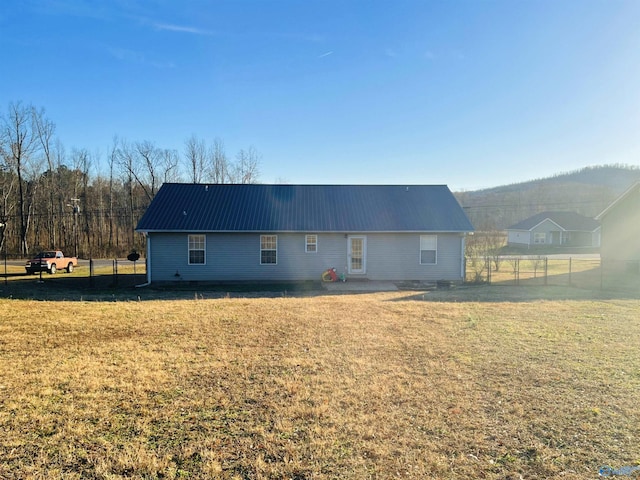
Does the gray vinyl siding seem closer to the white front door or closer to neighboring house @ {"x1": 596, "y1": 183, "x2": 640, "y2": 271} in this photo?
the white front door

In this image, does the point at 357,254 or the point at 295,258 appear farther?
the point at 357,254

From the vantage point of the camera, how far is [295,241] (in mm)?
17125

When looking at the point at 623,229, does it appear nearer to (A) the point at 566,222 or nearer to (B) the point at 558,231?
(B) the point at 558,231

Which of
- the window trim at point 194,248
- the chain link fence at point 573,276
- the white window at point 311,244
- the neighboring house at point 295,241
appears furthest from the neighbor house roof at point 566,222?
the window trim at point 194,248

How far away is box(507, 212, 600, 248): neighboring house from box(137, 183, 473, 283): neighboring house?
1296 inches

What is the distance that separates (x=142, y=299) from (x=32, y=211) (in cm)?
3578

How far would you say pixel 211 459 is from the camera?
3.44 meters

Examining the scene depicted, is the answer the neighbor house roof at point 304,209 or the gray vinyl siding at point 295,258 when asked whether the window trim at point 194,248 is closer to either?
the gray vinyl siding at point 295,258

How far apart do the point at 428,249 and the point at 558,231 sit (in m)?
36.8

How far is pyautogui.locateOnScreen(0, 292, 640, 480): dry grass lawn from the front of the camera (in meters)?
3.44

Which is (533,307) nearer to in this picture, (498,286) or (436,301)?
(436,301)

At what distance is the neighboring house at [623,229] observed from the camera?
22531 mm

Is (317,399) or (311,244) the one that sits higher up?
(311,244)

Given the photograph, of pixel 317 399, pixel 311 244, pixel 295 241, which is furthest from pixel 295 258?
pixel 317 399
